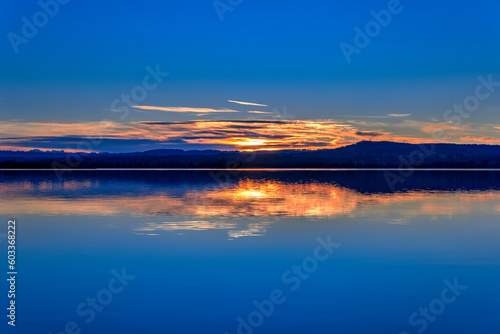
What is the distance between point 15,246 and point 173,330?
30.4 ft

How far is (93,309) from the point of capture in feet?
34.3

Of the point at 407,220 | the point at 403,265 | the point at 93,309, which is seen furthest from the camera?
the point at 407,220

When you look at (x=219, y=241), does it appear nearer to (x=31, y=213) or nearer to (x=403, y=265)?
(x=403, y=265)

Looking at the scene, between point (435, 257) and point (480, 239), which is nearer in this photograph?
point (435, 257)

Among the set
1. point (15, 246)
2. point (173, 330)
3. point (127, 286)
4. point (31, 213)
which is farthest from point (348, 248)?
point (31, 213)

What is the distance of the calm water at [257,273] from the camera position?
9.81 metres

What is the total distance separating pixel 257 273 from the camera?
517 inches

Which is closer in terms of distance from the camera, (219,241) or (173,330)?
(173,330)

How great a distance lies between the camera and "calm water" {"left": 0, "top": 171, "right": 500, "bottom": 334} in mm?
9812

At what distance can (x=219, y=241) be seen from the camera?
17.1 metres

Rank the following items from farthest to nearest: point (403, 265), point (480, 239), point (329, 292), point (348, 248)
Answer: point (480, 239) → point (348, 248) → point (403, 265) → point (329, 292)

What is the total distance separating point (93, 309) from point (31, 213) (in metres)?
15.5

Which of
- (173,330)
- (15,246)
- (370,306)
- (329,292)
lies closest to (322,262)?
(329,292)

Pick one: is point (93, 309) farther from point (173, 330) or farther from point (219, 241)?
point (219, 241)
